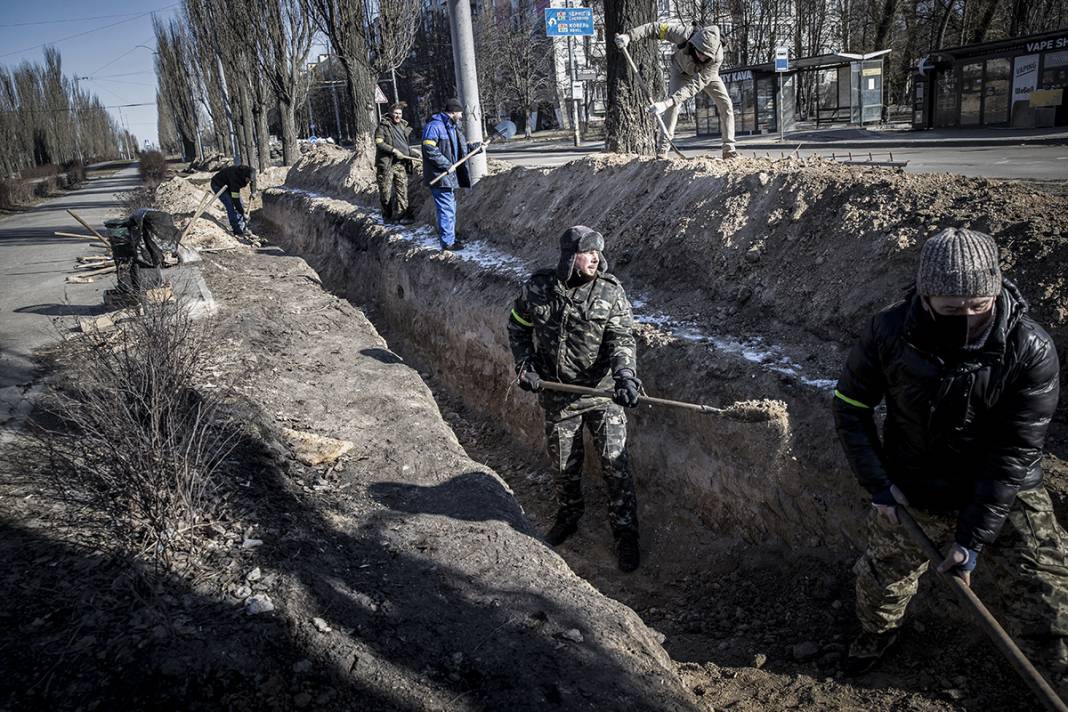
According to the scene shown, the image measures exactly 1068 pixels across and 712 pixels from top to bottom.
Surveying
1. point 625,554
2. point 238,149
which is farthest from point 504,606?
point 238,149

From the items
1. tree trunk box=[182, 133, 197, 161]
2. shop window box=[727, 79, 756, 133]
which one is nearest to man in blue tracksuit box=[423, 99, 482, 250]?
shop window box=[727, 79, 756, 133]

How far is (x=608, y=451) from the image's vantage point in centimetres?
462

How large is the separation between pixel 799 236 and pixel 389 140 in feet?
25.0

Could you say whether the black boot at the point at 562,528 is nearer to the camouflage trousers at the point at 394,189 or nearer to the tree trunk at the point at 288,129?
the camouflage trousers at the point at 394,189

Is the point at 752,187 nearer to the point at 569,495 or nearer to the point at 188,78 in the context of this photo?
the point at 569,495

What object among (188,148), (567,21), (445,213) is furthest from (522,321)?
(188,148)

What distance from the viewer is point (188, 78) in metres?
46.4

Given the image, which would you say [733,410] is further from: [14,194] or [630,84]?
[14,194]

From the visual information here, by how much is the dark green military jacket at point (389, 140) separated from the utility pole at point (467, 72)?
47.5 inches

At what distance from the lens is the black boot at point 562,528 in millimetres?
5102

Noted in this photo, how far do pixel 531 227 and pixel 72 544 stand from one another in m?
6.32

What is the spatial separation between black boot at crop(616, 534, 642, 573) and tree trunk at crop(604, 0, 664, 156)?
615 centimetres

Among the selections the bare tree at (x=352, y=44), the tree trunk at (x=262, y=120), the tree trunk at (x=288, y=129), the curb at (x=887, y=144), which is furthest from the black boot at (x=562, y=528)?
the tree trunk at (x=262, y=120)

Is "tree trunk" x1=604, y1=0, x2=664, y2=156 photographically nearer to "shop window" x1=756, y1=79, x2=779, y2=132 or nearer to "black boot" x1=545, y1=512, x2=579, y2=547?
"black boot" x1=545, y1=512, x2=579, y2=547
